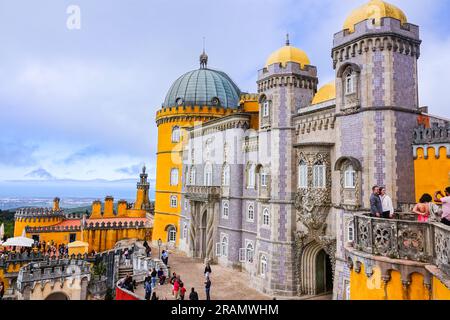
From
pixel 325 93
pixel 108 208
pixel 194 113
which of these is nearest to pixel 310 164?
pixel 325 93

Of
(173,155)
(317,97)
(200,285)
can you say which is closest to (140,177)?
(173,155)

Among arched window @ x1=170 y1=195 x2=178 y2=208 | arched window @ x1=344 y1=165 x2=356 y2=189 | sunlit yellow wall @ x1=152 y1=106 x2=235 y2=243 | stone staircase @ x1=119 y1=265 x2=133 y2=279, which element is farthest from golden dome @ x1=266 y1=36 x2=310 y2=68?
arched window @ x1=170 y1=195 x2=178 y2=208

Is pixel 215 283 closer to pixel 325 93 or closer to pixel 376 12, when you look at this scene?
pixel 325 93

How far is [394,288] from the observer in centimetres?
862

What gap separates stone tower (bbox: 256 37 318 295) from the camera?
74.0ft

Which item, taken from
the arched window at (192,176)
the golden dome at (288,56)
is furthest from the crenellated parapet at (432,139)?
the arched window at (192,176)

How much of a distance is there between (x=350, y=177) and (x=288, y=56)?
10359 mm

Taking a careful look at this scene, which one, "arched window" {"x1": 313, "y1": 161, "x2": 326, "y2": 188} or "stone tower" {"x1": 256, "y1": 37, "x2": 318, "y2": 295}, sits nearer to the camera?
"arched window" {"x1": 313, "y1": 161, "x2": 326, "y2": 188}

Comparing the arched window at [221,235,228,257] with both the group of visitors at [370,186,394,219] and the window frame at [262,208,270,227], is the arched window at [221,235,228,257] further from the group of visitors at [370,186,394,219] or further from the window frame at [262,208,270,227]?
the group of visitors at [370,186,394,219]

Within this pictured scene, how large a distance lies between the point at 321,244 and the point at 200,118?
22162 millimetres

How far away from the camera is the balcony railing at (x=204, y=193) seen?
32.0 meters

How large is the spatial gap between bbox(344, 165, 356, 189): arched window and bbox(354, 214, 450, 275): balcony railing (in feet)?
28.8

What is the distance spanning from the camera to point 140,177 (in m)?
60.8
